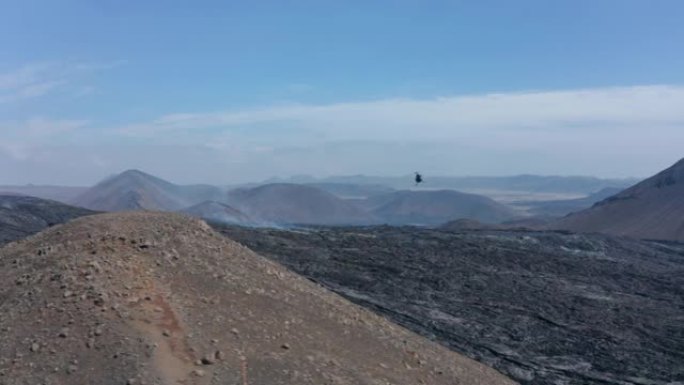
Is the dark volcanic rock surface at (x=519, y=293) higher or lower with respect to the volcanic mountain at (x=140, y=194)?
lower

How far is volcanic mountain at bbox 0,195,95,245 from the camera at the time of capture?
2621cm

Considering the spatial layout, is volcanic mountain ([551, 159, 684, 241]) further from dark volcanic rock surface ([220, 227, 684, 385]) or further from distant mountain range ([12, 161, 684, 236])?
dark volcanic rock surface ([220, 227, 684, 385])

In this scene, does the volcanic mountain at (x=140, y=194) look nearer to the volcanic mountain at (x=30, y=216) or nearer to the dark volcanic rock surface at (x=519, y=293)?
the volcanic mountain at (x=30, y=216)

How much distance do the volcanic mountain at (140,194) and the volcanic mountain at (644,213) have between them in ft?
92.3

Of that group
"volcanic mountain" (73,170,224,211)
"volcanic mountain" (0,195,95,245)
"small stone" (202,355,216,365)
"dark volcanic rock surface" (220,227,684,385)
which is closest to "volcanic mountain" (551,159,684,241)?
"dark volcanic rock surface" (220,227,684,385)

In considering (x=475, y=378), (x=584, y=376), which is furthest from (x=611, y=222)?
(x=475, y=378)

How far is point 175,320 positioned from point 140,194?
57.6m

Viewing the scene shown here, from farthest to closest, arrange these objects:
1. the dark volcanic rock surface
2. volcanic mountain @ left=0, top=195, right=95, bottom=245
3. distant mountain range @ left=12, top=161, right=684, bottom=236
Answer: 1. distant mountain range @ left=12, top=161, right=684, bottom=236
2. volcanic mountain @ left=0, top=195, right=95, bottom=245
3. the dark volcanic rock surface

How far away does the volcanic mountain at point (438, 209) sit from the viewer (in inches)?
3642

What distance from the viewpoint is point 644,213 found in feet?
168

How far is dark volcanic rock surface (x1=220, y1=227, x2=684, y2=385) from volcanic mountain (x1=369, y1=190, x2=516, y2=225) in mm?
61262

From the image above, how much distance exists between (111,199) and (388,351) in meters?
58.9

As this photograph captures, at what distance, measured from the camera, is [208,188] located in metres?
103

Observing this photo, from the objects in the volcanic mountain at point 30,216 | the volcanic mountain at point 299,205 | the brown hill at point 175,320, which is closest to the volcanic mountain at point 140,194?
the volcanic mountain at point 299,205
